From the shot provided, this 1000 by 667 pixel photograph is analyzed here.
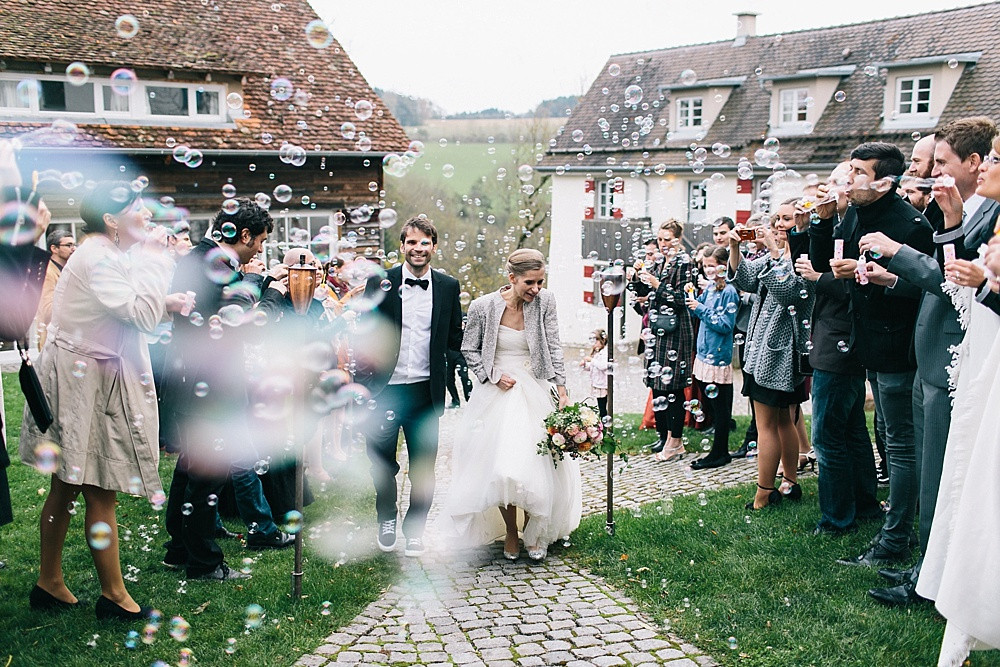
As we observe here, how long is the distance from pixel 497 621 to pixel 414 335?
2024 mm

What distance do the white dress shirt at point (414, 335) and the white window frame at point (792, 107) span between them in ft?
70.8

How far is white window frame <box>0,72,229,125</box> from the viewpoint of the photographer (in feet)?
51.3

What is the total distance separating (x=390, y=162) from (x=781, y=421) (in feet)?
12.3

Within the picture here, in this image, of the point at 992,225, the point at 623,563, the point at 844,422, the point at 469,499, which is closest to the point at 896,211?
the point at 992,225

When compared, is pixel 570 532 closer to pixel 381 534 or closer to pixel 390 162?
pixel 381 534

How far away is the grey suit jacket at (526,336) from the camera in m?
5.87

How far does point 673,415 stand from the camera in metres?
8.58

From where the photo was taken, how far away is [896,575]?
4711 mm

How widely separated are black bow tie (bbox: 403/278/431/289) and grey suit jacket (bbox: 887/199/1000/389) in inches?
114

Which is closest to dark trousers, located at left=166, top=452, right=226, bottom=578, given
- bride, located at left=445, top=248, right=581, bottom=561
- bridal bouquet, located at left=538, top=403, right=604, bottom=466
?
bride, located at left=445, top=248, right=581, bottom=561

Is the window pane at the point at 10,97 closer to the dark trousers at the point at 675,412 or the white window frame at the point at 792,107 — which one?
the dark trousers at the point at 675,412

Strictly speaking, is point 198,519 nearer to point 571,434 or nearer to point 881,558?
point 571,434

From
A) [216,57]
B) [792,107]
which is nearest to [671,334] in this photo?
[216,57]

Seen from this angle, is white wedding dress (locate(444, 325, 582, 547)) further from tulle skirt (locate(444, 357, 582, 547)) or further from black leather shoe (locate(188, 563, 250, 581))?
black leather shoe (locate(188, 563, 250, 581))
